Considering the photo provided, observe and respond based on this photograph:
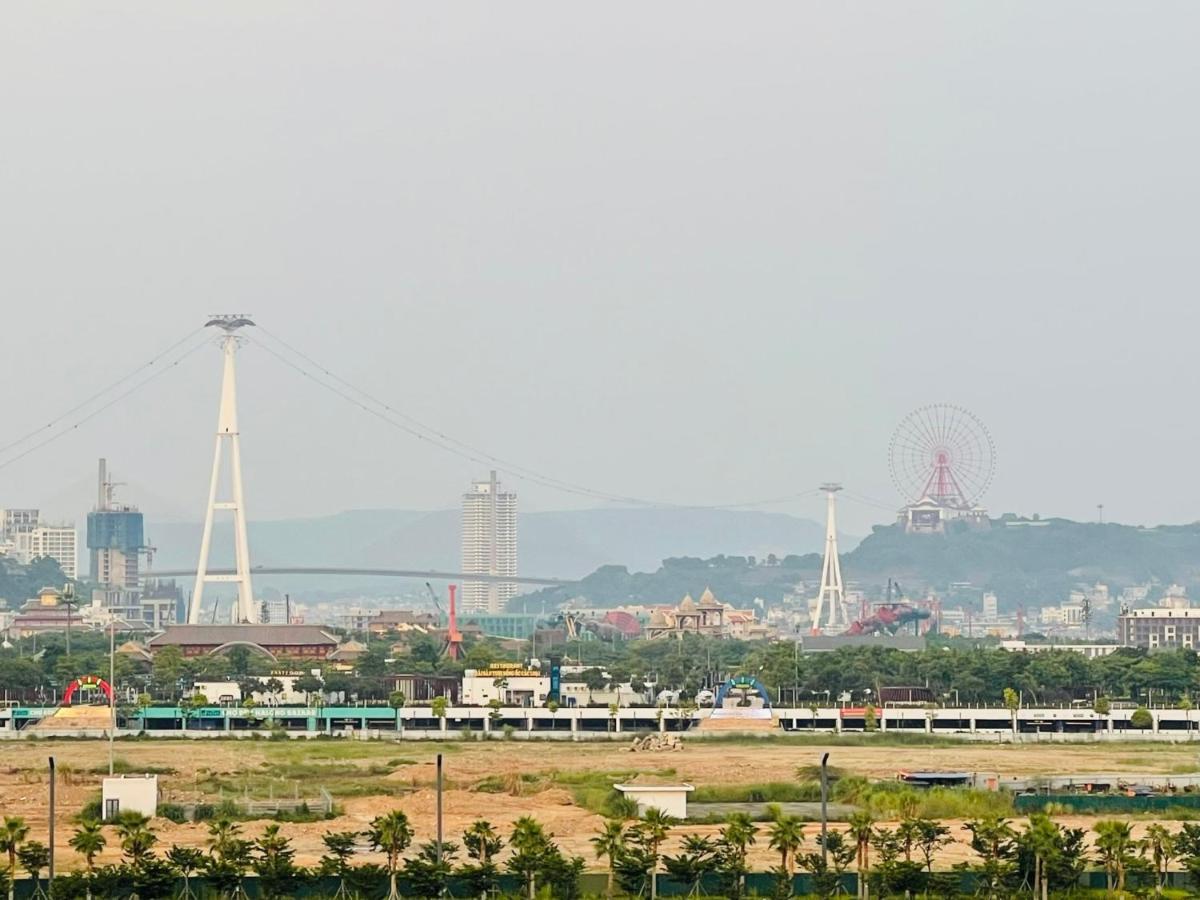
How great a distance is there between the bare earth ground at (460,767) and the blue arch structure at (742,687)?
16455 millimetres

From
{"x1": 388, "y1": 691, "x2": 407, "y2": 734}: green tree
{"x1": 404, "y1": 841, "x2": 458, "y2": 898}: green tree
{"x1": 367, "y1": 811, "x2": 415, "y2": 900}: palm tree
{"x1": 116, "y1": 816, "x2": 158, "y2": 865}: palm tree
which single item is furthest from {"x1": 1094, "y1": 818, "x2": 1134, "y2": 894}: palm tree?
{"x1": 388, "y1": 691, "x2": 407, "y2": 734}: green tree

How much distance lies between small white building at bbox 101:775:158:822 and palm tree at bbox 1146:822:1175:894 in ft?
77.0

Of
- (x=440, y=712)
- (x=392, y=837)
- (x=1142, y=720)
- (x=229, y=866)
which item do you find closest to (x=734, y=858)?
(x=392, y=837)

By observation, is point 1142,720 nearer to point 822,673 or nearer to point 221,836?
point 822,673

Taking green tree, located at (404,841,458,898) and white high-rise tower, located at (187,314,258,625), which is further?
white high-rise tower, located at (187,314,258,625)

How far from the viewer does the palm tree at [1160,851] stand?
1887 inches

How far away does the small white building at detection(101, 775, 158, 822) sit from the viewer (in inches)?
2389

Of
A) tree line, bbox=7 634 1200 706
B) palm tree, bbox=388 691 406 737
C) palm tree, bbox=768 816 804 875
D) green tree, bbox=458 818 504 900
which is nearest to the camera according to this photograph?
Answer: green tree, bbox=458 818 504 900

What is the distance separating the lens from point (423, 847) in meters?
52.1

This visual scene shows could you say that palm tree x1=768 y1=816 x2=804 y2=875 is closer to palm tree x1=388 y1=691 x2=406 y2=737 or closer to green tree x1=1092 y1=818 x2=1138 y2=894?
green tree x1=1092 y1=818 x2=1138 y2=894

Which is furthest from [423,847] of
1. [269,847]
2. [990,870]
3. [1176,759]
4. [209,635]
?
[209,635]

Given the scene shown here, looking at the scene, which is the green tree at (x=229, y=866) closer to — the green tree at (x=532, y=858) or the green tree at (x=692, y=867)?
the green tree at (x=532, y=858)

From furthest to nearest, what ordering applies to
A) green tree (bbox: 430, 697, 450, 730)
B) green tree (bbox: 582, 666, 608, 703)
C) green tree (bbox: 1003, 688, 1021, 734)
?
green tree (bbox: 582, 666, 608, 703) → green tree (bbox: 430, 697, 450, 730) → green tree (bbox: 1003, 688, 1021, 734)

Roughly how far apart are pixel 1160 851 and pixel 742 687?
218ft
